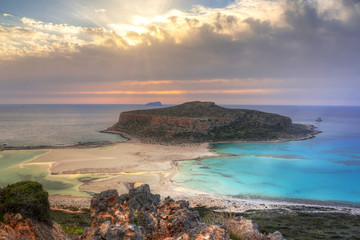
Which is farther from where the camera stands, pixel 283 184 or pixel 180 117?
pixel 180 117

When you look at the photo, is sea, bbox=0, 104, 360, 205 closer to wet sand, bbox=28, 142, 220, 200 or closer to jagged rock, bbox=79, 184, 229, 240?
wet sand, bbox=28, 142, 220, 200

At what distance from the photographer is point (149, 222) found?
7633 mm

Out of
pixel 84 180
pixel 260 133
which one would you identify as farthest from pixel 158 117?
pixel 84 180

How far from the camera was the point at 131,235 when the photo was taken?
5781 millimetres

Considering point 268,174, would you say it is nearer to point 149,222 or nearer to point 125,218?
point 149,222

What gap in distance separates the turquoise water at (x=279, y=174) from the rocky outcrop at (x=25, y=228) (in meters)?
30.1

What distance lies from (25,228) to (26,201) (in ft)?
3.21

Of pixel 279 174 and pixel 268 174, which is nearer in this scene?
pixel 268 174

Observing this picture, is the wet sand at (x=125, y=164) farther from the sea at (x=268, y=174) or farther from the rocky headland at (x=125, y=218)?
the rocky headland at (x=125, y=218)

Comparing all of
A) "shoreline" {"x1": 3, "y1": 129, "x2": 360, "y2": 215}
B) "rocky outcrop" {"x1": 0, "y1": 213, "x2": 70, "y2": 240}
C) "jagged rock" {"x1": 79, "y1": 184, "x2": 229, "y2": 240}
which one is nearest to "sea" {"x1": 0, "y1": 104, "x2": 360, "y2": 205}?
"shoreline" {"x1": 3, "y1": 129, "x2": 360, "y2": 215}

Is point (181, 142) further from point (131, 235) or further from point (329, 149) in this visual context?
point (131, 235)

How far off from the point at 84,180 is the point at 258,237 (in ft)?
122

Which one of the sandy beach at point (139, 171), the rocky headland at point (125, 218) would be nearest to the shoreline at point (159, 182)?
the sandy beach at point (139, 171)

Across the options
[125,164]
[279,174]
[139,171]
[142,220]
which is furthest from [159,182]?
[142,220]
